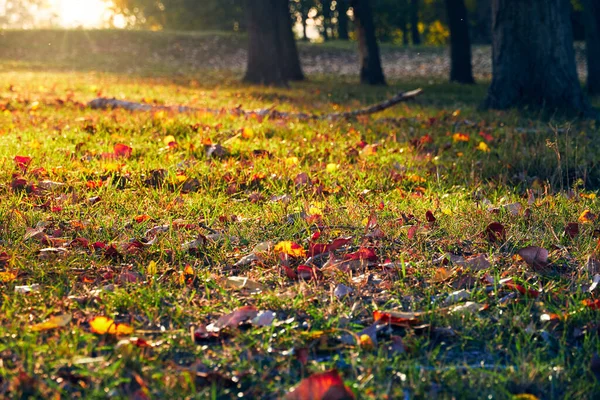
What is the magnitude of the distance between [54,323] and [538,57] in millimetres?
8487

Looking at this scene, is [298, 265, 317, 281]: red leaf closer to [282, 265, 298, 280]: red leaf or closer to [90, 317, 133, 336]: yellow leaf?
[282, 265, 298, 280]: red leaf

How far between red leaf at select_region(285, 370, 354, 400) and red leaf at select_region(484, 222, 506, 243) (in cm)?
161

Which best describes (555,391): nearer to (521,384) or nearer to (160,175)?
(521,384)

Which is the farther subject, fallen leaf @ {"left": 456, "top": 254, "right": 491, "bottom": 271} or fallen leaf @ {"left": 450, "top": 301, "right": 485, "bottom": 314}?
fallen leaf @ {"left": 456, "top": 254, "right": 491, "bottom": 271}

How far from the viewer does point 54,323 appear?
231cm

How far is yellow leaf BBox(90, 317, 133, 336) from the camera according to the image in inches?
89.4

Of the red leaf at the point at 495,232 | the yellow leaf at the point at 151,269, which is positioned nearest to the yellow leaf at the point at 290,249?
the yellow leaf at the point at 151,269

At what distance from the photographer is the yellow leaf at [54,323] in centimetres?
229

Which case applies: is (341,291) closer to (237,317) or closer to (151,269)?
(237,317)

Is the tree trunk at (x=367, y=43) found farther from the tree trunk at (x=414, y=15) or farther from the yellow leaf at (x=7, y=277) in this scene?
the tree trunk at (x=414, y=15)

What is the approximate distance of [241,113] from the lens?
8398mm

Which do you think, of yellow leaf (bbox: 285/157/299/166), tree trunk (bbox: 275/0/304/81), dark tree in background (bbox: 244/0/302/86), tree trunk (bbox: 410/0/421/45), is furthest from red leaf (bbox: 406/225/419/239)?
tree trunk (bbox: 410/0/421/45)

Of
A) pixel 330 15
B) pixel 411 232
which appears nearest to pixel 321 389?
pixel 411 232

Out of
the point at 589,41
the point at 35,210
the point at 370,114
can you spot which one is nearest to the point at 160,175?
the point at 35,210
